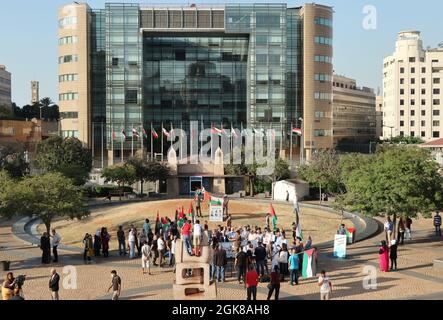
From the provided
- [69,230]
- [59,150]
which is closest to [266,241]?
[69,230]

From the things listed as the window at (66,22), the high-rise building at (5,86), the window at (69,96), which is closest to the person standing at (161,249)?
the window at (69,96)

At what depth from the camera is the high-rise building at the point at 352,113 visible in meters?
164

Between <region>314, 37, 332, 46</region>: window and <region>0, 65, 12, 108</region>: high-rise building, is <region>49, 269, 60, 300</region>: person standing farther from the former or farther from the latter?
<region>0, 65, 12, 108</region>: high-rise building

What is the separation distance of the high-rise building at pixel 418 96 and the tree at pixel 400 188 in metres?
122

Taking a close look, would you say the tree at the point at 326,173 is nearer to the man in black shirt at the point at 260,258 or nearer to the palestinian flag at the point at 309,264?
the palestinian flag at the point at 309,264

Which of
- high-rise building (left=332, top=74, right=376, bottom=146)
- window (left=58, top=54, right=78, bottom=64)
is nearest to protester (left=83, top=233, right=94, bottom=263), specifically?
window (left=58, top=54, right=78, bottom=64)

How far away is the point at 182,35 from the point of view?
340 ft

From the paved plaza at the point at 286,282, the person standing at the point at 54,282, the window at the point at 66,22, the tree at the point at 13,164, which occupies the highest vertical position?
the window at the point at 66,22

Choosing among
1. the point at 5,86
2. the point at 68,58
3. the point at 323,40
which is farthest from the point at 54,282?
the point at 5,86

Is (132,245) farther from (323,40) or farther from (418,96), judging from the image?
(418,96)

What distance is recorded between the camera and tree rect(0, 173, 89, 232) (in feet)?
103

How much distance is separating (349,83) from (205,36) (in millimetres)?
91406

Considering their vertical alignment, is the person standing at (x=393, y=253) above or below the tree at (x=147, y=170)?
below
